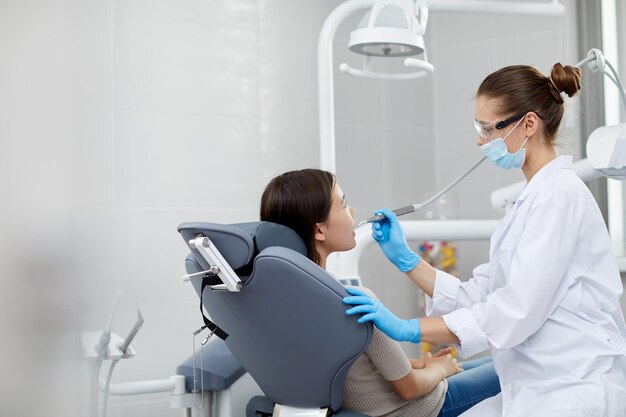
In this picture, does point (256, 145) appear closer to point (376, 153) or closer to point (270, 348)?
point (376, 153)

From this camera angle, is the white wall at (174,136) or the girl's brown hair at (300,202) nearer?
the white wall at (174,136)

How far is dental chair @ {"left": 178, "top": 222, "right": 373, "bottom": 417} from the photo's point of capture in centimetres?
132

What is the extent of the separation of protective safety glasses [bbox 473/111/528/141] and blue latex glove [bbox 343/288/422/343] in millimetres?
475

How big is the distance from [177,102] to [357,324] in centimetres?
117

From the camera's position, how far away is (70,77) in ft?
2.62

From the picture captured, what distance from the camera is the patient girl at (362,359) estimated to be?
1.61 metres

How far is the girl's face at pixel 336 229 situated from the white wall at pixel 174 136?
15.2 inches

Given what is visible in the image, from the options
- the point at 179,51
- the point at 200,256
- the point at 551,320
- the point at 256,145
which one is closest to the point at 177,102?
the point at 179,51

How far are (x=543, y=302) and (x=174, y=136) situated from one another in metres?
1.20

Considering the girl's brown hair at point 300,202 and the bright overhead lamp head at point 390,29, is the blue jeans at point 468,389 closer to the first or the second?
the girl's brown hair at point 300,202

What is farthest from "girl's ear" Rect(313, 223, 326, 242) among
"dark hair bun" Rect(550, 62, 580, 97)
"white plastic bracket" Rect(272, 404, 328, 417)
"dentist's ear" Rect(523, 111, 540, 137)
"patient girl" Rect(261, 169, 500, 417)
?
"dark hair bun" Rect(550, 62, 580, 97)

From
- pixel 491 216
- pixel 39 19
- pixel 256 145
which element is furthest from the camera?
pixel 491 216

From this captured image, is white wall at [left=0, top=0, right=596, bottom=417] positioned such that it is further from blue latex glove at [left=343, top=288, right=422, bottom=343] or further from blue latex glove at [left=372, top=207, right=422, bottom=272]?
blue latex glove at [left=372, top=207, right=422, bottom=272]

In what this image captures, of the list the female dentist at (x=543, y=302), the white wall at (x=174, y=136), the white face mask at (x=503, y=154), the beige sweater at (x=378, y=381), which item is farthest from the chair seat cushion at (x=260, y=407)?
the white face mask at (x=503, y=154)
